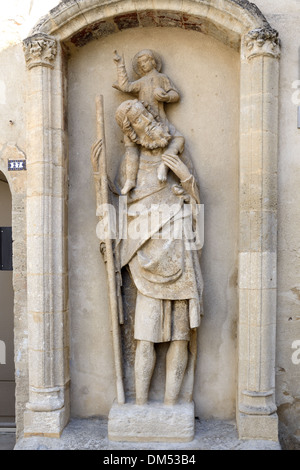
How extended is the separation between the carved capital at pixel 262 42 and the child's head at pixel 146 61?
745 mm

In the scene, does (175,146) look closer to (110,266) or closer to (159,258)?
(159,258)

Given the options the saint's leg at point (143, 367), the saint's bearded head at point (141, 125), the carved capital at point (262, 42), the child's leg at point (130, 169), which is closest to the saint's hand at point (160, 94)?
the saint's bearded head at point (141, 125)

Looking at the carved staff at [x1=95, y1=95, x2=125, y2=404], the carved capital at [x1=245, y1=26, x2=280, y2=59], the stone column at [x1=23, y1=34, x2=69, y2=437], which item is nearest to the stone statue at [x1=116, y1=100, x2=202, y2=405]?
the carved staff at [x1=95, y1=95, x2=125, y2=404]

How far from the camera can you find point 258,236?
360 cm

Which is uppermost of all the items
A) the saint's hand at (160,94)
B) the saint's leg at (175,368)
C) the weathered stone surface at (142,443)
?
the saint's hand at (160,94)

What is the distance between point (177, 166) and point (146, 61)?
908mm

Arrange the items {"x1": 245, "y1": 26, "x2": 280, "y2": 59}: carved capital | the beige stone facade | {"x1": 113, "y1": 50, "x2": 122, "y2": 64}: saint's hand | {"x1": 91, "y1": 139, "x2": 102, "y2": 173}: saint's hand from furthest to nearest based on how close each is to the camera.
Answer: {"x1": 113, "y1": 50, "x2": 122, "y2": 64}: saint's hand → {"x1": 91, "y1": 139, "x2": 102, "y2": 173}: saint's hand → the beige stone facade → {"x1": 245, "y1": 26, "x2": 280, "y2": 59}: carved capital

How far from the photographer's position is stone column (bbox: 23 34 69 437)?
12.1ft

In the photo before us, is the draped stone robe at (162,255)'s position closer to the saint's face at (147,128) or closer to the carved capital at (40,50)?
the saint's face at (147,128)

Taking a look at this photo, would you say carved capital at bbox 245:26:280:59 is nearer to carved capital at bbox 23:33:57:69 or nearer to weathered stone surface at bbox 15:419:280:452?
carved capital at bbox 23:33:57:69

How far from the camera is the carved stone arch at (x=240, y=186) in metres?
3.59

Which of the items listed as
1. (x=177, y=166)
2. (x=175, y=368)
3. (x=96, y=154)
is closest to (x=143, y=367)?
(x=175, y=368)

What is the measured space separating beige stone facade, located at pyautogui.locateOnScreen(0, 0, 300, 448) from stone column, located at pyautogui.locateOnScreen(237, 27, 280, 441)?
0.03ft
